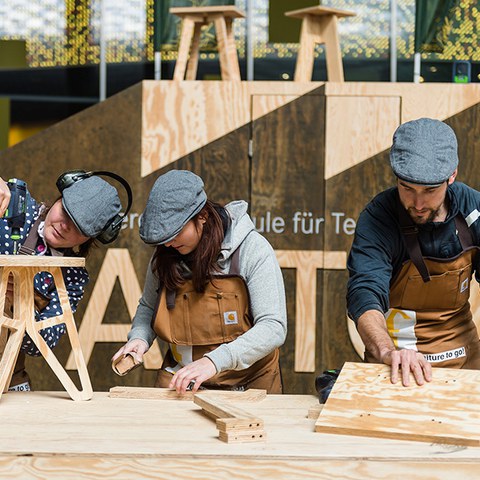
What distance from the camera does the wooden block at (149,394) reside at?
2.87 metres

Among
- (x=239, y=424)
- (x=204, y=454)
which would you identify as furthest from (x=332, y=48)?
(x=204, y=454)

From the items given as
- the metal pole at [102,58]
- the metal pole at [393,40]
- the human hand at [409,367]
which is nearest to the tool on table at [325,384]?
the human hand at [409,367]

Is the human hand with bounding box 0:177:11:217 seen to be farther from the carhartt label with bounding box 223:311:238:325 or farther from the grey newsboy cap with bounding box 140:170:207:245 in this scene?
the carhartt label with bounding box 223:311:238:325

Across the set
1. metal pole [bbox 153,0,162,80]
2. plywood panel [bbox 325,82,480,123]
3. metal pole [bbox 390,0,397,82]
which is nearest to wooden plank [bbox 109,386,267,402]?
plywood panel [bbox 325,82,480,123]

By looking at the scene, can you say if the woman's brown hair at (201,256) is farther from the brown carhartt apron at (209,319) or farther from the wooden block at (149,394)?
the wooden block at (149,394)

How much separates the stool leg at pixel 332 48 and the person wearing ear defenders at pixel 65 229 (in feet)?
7.54

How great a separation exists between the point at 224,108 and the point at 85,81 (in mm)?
2415

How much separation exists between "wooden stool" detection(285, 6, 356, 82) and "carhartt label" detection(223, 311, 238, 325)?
7.15 feet

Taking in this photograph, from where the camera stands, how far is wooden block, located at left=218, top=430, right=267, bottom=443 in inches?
89.4

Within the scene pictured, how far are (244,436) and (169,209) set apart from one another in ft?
3.16

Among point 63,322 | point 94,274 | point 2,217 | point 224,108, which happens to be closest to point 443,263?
point 63,322

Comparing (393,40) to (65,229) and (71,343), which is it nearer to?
(65,229)

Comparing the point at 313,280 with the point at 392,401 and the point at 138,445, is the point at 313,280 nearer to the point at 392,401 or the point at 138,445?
the point at 392,401

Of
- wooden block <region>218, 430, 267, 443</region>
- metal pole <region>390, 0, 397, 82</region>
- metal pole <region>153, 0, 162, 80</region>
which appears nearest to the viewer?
wooden block <region>218, 430, 267, 443</region>
